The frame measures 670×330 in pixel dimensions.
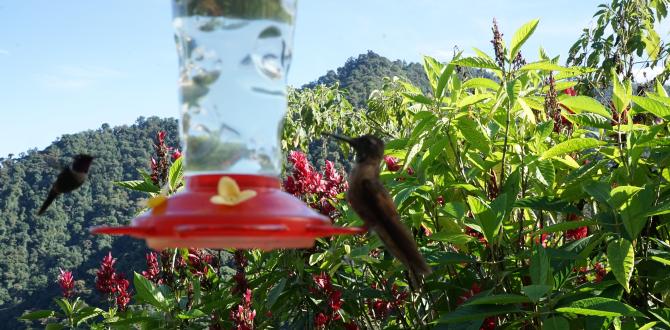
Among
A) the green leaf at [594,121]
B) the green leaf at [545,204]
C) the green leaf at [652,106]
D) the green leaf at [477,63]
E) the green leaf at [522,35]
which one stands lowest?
the green leaf at [545,204]

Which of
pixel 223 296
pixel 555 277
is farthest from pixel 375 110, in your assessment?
pixel 555 277

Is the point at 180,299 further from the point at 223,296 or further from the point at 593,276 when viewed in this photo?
the point at 593,276

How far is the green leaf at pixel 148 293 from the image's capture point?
3.86 m

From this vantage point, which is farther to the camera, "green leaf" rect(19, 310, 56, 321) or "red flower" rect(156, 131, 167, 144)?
"green leaf" rect(19, 310, 56, 321)

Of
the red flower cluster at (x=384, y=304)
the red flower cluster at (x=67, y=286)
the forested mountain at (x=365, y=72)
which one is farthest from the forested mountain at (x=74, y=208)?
the red flower cluster at (x=384, y=304)

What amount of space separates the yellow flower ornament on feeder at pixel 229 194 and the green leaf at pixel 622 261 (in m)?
1.52

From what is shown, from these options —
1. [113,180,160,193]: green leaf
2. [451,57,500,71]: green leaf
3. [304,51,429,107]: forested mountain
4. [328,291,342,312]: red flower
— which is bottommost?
[304,51,429,107]: forested mountain

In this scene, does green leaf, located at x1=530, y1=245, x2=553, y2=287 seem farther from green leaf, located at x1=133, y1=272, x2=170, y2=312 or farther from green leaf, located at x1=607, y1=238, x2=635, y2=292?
green leaf, located at x1=133, y1=272, x2=170, y2=312

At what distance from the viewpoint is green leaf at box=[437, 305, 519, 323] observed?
2.83m

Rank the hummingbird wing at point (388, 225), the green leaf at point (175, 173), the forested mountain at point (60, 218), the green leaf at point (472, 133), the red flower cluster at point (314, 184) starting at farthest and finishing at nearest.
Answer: the forested mountain at point (60, 218)
the red flower cluster at point (314, 184)
the green leaf at point (175, 173)
the green leaf at point (472, 133)
the hummingbird wing at point (388, 225)

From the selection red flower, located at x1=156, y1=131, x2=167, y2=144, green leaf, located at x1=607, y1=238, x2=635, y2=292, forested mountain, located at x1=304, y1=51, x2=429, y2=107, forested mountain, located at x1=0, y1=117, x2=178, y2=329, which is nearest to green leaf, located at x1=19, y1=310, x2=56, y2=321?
red flower, located at x1=156, y1=131, x2=167, y2=144

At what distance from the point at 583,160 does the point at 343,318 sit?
61.0 inches

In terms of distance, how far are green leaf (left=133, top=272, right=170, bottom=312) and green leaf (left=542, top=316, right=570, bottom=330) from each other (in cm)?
201

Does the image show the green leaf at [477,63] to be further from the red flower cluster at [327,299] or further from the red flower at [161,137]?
the red flower at [161,137]
